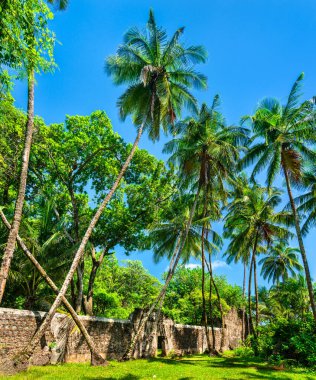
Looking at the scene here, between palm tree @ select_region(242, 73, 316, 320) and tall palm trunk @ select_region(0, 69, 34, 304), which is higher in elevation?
palm tree @ select_region(242, 73, 316, 320)

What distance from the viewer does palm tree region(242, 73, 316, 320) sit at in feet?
53.6

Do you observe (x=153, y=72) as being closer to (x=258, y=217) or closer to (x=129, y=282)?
(x=258, y=217)

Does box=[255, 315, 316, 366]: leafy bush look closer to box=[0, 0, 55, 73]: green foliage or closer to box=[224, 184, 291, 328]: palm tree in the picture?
box=[224, 184, 291, 328]: palm tree

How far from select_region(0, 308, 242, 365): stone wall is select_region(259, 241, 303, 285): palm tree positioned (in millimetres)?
19617

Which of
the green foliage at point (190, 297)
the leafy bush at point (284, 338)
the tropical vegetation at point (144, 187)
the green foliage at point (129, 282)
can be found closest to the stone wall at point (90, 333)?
the tropical vegetation at point (144, 187)

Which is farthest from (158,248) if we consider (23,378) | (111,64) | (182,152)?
(23,378)

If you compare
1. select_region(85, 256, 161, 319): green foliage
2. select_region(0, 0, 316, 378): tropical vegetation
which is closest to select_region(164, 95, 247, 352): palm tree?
select_region(0, 0, 316, 378): tropical vegetation

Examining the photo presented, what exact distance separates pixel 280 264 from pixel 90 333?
32.7 meters

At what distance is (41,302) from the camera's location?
1513 centimetres

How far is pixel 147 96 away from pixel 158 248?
38.7 ft

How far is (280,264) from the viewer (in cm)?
4094

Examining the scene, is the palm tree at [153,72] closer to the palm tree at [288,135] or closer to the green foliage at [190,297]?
the palm tree at [288,135]

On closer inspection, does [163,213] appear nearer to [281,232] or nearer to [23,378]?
[281,232]

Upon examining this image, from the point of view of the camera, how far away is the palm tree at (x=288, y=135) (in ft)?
53.6
